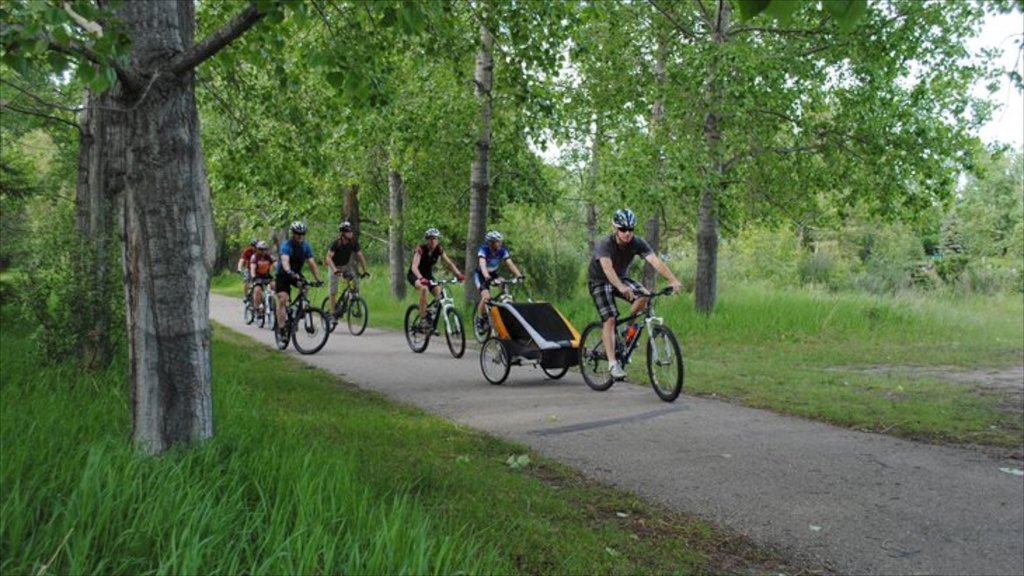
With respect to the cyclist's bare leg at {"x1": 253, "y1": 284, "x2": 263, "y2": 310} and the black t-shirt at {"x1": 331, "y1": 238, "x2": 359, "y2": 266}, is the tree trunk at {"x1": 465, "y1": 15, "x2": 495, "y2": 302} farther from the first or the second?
the cyclist's bare leg at {"x1": 253, "y1": 284, "x2": 263, "y2": 310}

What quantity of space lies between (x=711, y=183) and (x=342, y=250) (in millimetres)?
6888

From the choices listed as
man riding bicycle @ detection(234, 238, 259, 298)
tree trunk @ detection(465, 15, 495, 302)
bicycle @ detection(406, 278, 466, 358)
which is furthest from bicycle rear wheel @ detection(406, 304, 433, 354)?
man riding bicycle @ detection(234, 238, 259, 298)

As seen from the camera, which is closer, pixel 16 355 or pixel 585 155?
pixel 16 355

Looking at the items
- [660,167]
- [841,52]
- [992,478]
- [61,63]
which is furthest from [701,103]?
[61,63]

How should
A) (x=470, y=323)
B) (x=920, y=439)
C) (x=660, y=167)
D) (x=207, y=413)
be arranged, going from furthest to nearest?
1. (x=470, y=323)
2. (x=660, y=167)
3. (x=920, y=439)
4. (x=207, y=413)

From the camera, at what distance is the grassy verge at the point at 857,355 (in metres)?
8.48

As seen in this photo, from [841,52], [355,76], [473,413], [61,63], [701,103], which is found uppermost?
[841,52]

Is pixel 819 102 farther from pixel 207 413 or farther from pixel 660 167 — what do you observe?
pixel 207 413

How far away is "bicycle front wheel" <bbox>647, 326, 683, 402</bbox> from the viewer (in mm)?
8922

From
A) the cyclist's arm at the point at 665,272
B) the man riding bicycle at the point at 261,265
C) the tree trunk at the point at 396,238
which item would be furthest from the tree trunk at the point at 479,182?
the cyclist's arm at the point at 665,272

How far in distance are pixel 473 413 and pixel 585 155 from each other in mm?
Answer: 25996

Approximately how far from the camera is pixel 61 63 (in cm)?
374

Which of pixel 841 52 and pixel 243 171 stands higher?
pixel 841 52

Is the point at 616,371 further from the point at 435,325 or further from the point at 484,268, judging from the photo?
the point at 435,325
